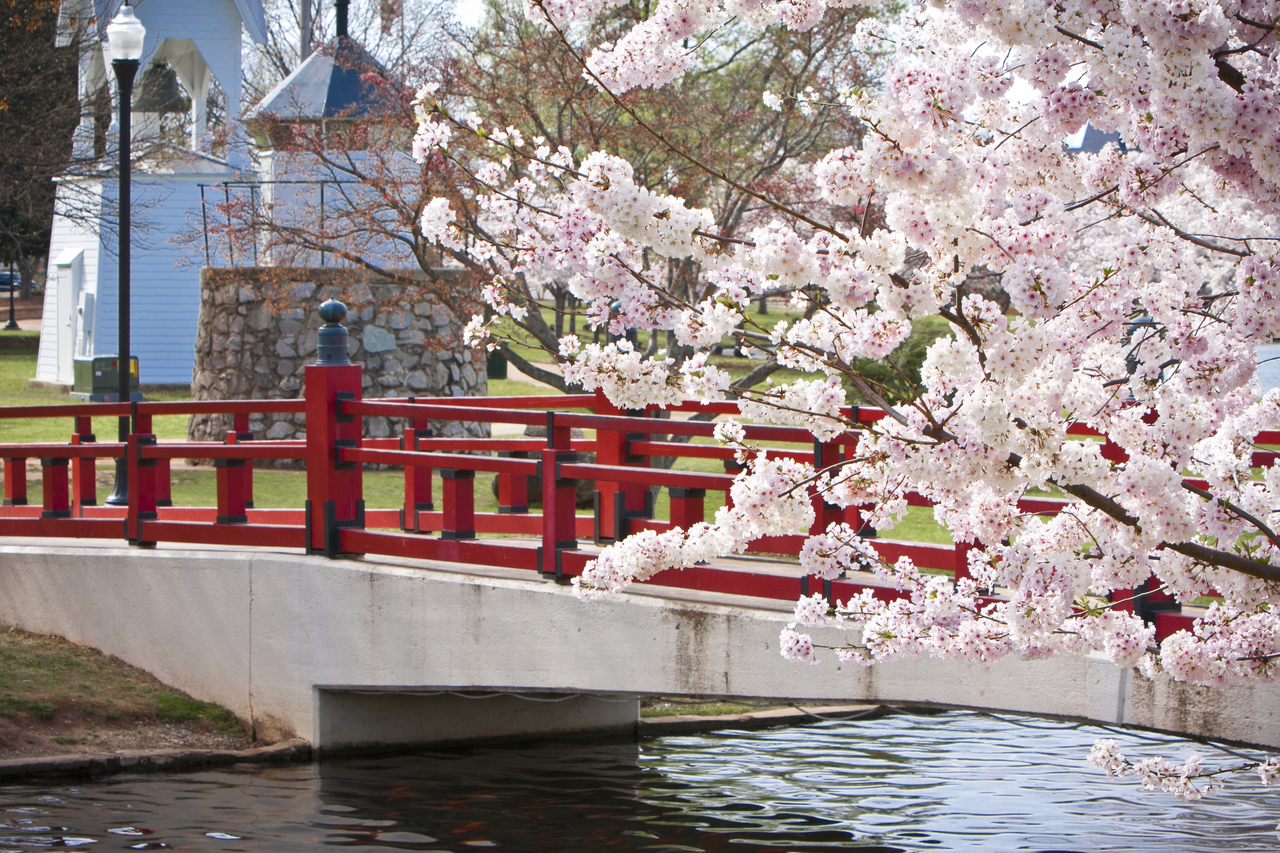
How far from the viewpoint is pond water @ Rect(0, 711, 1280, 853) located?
6.96m

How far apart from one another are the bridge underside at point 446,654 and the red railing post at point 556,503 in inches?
6.9

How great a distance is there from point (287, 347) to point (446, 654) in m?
12.5

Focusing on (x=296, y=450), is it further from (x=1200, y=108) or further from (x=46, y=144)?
(x=46, y=144)

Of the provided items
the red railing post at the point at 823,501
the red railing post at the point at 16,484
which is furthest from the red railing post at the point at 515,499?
the red railing post at the point at 16,484

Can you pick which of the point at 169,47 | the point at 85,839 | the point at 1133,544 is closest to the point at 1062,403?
the point at 1133,544

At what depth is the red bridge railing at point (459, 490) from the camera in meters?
6.52

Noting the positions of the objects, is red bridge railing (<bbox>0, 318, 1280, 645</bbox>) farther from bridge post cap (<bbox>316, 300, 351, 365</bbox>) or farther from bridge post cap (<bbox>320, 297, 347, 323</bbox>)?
bridge post cap (<bbox>320, 297, 347, 323</bbox>)

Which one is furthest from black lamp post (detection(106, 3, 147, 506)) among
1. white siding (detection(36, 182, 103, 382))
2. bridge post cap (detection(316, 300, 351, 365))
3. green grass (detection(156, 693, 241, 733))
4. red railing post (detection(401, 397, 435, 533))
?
white siding (detection(36, 182, 103, 382))

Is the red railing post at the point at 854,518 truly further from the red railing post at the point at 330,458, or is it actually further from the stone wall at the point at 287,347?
the stone wall at the point at 287,347

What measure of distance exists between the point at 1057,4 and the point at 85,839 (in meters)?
5.65

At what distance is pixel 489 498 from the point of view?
16.4 meters

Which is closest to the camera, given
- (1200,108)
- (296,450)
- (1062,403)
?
(1200,108)

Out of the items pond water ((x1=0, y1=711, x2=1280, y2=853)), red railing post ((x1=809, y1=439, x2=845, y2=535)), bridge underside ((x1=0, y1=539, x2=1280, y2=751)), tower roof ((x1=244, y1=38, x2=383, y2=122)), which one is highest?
tower roof ((x1=244, y1=38, x2=383, y2=122))

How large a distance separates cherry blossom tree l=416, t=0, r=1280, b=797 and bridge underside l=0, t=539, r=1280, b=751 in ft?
2.99
